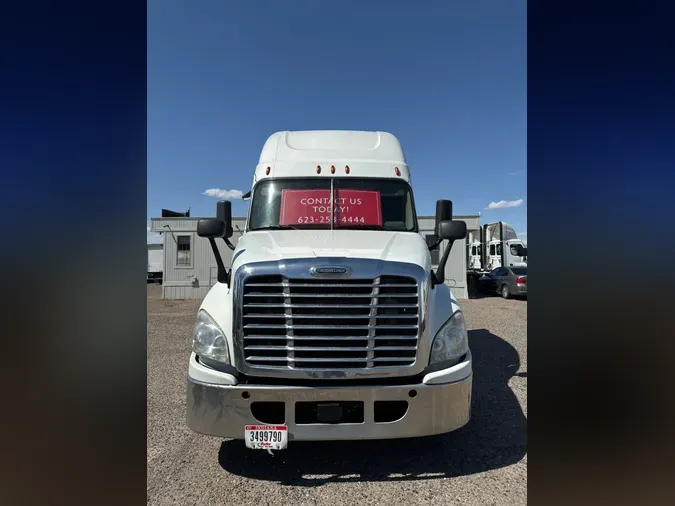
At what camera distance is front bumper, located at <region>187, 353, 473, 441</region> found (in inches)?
111

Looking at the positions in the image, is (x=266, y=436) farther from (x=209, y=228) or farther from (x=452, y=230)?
(x=452, y=230)

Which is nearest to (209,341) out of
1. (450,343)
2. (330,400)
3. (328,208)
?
(330,400)

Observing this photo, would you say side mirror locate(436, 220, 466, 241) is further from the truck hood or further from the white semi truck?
the white semi truck

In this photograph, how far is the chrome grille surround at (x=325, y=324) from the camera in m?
2.92

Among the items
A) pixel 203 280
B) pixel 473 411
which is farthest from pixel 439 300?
pixel 203 280

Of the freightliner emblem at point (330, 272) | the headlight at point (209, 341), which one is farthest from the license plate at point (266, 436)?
the freightliner emblem at point (330, 272)

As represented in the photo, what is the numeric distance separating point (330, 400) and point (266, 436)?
55cm

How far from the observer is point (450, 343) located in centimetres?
311

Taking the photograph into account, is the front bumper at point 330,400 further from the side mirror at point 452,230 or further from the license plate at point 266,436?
the side mirror at point 452,230

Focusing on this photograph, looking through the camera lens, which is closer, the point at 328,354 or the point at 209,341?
the point at 328,354

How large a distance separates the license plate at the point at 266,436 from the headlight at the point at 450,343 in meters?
1.29

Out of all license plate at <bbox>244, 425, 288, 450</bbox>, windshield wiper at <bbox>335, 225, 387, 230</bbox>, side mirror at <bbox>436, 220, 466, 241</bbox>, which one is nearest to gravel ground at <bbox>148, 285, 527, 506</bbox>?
license plate at <bbox>244, 425, 288, 450</bbox>
